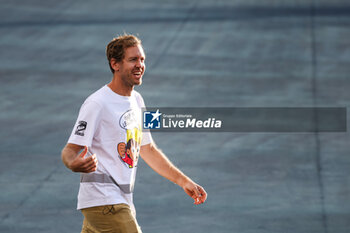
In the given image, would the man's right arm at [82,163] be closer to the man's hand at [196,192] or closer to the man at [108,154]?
the man at [108,154]

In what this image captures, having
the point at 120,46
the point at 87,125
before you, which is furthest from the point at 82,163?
the point at 120,46

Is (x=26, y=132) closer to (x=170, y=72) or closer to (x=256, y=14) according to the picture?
(x=170, y=72)

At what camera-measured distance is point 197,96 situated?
1137cm

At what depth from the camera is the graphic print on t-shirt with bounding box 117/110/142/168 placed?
4359 mm

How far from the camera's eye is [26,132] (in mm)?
9922

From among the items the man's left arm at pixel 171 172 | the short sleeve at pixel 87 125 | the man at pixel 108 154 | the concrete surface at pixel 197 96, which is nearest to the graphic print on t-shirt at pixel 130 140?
the man at pixel 108 154

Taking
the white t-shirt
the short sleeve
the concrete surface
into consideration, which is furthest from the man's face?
the concrete surface

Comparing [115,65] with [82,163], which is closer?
[82,163]

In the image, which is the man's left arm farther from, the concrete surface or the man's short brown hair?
the concrete surface

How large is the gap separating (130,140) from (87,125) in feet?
1.09

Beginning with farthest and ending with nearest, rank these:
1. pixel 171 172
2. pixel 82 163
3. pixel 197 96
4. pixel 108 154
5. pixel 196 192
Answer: pixel 197 96 → pixel 171 172 → pixel 196 192 → pixel 108 154 → pixel 82 163

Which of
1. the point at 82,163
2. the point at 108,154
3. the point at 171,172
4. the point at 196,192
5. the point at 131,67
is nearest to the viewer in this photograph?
the point at 82,163

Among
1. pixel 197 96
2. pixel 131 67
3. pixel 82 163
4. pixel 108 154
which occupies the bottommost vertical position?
pixel 197 96

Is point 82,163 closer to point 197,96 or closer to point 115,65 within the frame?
point 115,65
